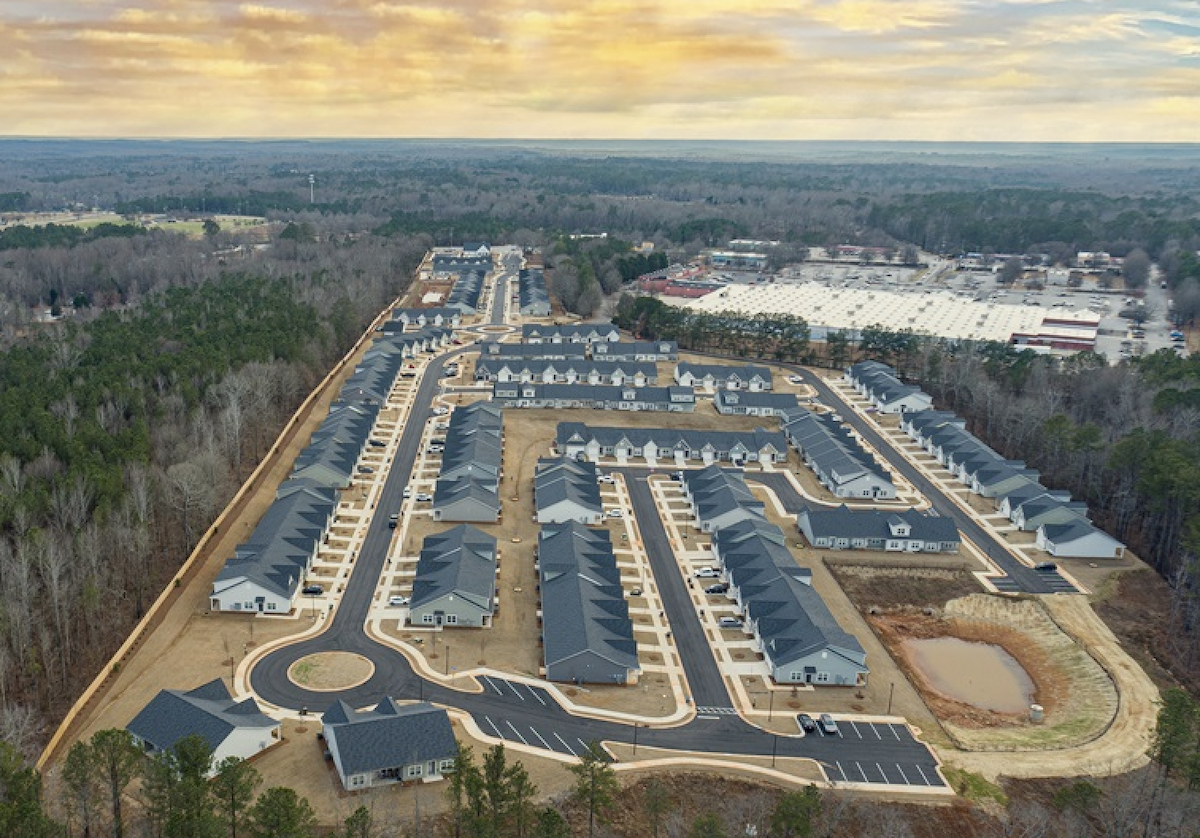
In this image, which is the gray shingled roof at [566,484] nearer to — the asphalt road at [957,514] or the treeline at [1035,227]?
the asphalt road at [957,514]

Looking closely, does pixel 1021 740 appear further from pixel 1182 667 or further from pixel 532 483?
pixel 532 483

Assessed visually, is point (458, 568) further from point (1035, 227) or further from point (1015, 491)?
point (1035, 227)

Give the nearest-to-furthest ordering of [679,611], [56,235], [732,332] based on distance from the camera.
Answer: [679,611] < [732,332] < [56,235]

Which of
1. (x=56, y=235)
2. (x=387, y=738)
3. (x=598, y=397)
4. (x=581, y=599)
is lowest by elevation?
(x=387, y=738)

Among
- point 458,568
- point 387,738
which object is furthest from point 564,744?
point 458,568

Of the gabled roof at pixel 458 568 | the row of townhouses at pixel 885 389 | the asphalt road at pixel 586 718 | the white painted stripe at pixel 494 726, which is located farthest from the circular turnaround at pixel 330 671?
the row of townhouses at pixel 885 389

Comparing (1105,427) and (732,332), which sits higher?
(732,332)

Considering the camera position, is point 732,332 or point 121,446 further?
point 732,332

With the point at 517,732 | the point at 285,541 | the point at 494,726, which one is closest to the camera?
the point at 517,732
